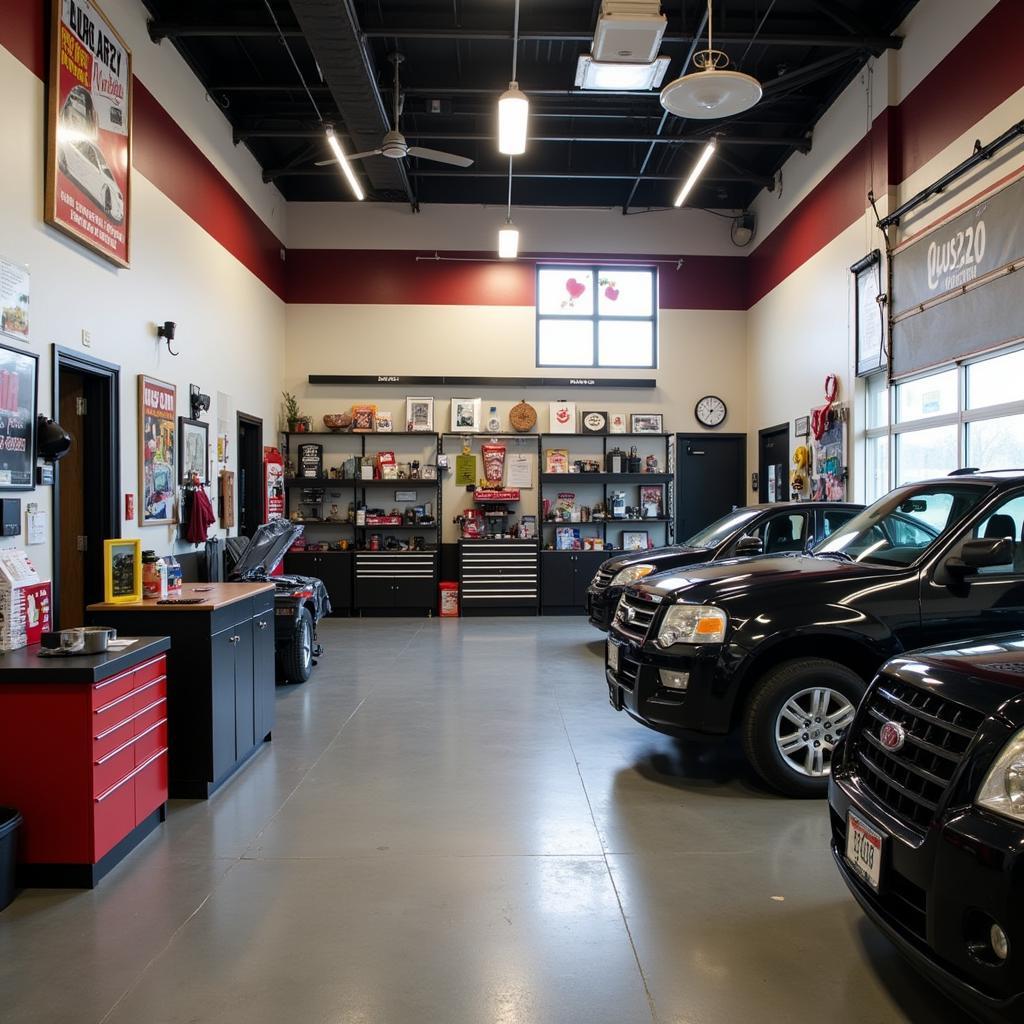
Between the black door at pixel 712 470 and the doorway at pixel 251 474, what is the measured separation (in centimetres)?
598

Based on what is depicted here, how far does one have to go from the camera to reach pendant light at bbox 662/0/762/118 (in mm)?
4906

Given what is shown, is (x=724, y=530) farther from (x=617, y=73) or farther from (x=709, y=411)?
(x=709, y=411)

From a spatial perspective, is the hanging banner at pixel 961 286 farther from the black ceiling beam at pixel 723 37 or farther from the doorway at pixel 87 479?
the doorway at pixel 87 479

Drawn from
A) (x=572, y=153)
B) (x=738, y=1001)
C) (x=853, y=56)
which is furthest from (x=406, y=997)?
(x=572, y=153)

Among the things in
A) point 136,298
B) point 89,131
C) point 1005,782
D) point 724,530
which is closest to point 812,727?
point 1005,782

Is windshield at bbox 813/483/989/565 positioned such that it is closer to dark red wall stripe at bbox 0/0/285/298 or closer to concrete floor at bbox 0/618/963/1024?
concrete floor at bbox 0/618/963/1024

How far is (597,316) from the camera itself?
11.6m

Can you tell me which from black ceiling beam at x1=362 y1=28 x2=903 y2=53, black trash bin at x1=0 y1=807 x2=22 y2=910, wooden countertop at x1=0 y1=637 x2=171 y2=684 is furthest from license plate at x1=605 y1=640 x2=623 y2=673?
black ceiling beam at x1=362 y1=28 x2=903 y2=53

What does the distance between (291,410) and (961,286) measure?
8.38 metres

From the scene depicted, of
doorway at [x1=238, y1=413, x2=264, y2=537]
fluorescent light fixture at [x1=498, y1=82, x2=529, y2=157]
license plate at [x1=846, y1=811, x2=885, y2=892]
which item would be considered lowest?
license plate at [x1=846, y1=811, x2=885, y2=892]

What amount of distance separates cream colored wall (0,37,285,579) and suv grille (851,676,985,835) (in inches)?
173

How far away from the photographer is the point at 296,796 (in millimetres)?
3867

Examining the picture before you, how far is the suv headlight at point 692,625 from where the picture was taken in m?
3.70

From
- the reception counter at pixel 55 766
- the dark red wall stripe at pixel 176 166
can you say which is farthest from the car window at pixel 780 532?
the dark red wall stripe at pixel 176 166
